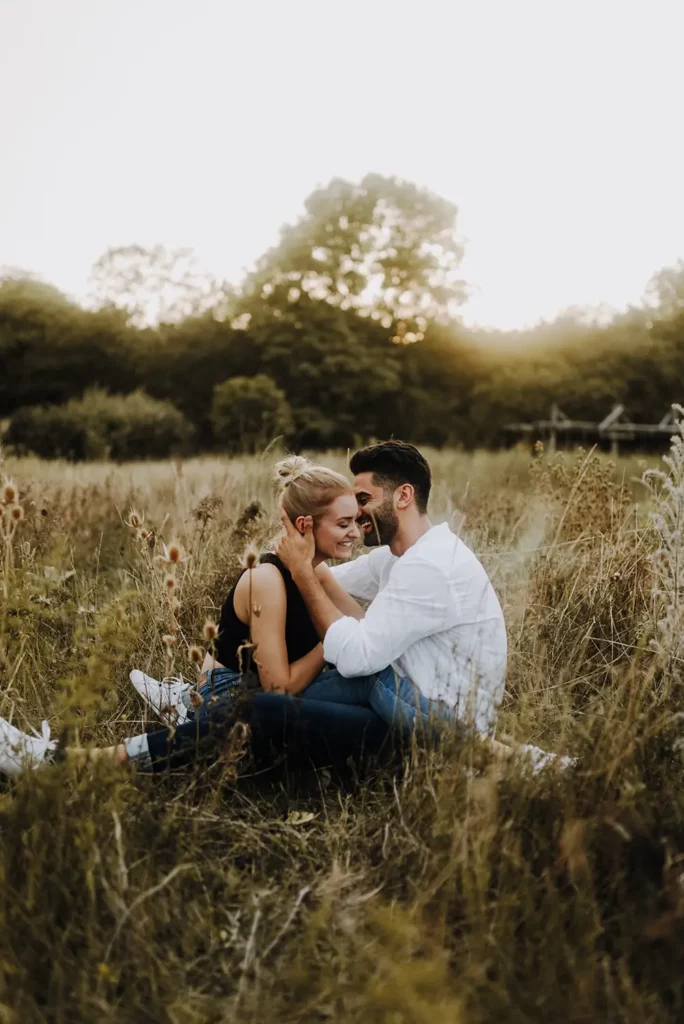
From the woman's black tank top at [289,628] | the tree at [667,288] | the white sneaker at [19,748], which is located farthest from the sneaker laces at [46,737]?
the tree at [667,288]

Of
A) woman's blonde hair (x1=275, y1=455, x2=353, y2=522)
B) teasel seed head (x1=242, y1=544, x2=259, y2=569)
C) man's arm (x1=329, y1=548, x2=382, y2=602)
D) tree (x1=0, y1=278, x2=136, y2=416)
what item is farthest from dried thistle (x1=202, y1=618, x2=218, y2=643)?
tree (x1=0, y1=278, x2=136, y2=416)

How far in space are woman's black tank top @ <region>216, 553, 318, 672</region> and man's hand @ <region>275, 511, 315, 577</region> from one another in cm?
15

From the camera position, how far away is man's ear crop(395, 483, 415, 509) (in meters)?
3.34

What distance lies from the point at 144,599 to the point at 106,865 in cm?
208

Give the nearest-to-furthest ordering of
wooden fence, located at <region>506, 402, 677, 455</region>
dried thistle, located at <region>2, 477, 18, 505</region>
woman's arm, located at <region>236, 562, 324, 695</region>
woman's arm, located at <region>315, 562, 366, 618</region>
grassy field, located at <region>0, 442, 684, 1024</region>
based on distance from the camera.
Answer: grassy field, located at <region>0, 442, 684, 1024</region> → dried thistle, located at <region>2, 477, 18, 505</region> → woman's arm, located at <region>236, 562, 324, 695</region> → woman's arm, located at <region>315, 562, 366, 618</region> → wooden fence, located at <region>506, 402, 677, 455</region>

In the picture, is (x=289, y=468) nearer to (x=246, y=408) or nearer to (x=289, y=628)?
(x=289, y=628)

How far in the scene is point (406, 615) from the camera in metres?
3.02

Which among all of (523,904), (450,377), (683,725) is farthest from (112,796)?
(450,377)

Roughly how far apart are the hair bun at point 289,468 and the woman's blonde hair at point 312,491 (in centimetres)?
4

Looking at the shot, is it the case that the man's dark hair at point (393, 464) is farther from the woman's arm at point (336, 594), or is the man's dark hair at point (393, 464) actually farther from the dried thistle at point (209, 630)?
the dried thistle at point (209, 630)

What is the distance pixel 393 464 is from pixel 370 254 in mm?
25918

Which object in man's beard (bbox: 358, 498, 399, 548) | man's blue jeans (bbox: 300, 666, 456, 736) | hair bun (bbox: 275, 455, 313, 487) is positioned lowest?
man's blue jeans (bbox: 300, 666, 456, 736)

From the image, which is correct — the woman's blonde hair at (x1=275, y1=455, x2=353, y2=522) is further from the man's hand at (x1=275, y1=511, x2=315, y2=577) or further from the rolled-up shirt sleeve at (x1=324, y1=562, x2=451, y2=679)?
the rolled-up shirt sleeve at (x1=324, y1=562, x2=451, y2=679)

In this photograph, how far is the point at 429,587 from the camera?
305 centimetres
